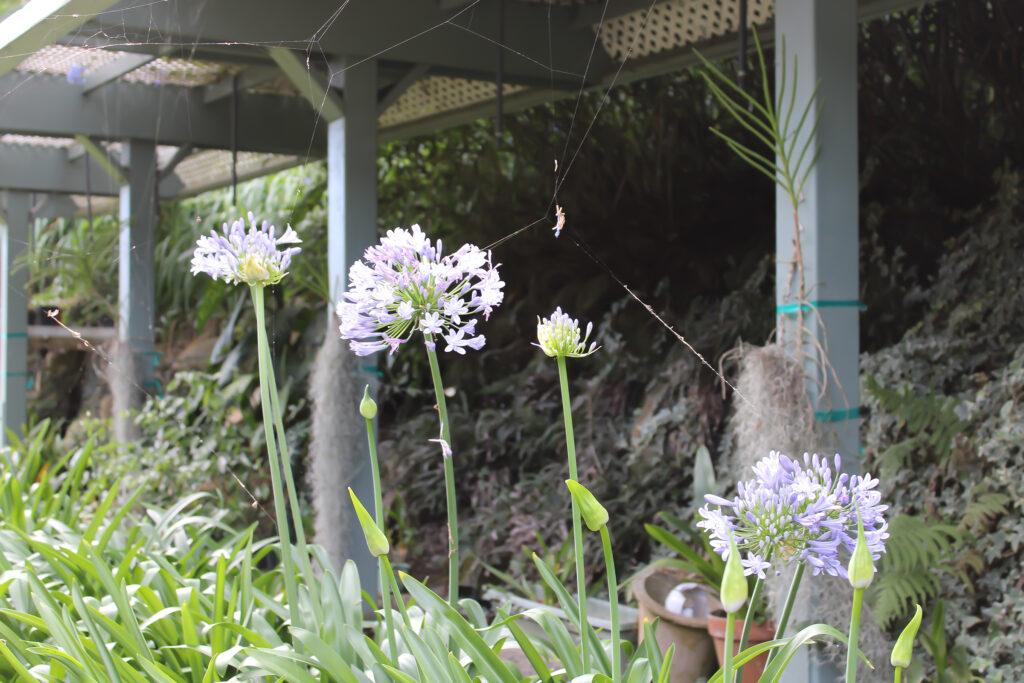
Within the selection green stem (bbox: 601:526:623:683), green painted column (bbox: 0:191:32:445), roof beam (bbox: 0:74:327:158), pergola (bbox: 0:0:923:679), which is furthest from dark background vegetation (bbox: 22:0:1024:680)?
green stem (bbox: 601:526:623:683)

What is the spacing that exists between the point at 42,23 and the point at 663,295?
2840 millimetres

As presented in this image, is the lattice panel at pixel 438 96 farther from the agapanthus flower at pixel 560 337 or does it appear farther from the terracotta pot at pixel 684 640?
the agapanthus flower at pixel 560 337

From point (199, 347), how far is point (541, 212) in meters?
2.46

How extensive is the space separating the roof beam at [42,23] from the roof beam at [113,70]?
1.25 meters

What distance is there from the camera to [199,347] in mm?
6086

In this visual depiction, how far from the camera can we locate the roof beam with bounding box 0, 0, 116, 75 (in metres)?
2.14

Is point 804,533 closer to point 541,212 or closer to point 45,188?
point 541,212

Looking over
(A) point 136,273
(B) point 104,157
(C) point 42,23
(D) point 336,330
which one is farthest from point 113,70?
(C) point 42,23

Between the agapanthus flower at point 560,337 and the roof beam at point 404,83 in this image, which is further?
the roof beam at point 404,83

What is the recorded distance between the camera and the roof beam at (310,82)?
3.09 m

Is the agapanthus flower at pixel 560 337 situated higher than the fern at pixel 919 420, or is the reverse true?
the agapanthus flower at pixel 560 337

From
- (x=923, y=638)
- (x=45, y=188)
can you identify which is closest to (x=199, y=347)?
(x=45, y=188)

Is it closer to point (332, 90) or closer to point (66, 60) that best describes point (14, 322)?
point (66, 60)

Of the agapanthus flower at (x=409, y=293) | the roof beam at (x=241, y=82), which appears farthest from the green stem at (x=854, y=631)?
the roof beam at (x=241, y=82)
